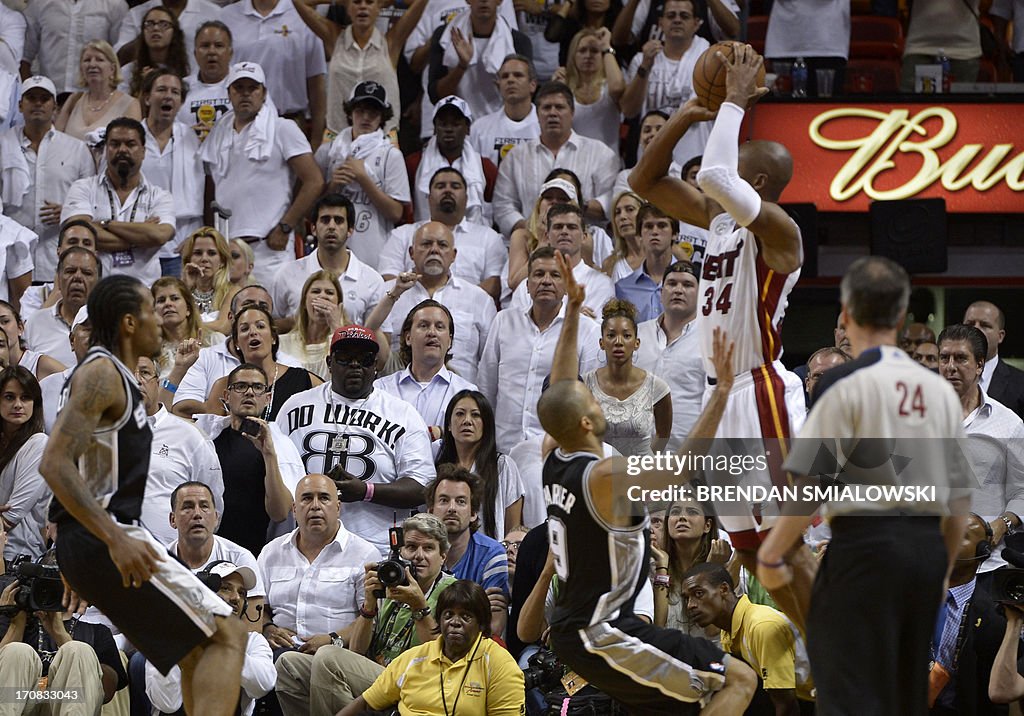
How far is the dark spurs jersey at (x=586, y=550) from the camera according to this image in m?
6.95

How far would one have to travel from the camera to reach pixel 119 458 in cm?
670

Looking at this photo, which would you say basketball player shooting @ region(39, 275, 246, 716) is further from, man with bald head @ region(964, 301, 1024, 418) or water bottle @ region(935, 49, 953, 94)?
water bottle @ region(935, 49, 953, 94)

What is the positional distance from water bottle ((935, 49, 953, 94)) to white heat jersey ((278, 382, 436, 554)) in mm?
5799

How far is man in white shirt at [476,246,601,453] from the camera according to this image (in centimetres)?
1106

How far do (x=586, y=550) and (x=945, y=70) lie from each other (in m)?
8.19

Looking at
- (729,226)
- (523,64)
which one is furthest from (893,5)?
(729,226)

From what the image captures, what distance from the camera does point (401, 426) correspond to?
1025cm

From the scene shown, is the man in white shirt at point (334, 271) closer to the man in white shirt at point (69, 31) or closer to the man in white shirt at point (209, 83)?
the man in white shirt at point (209, 83)

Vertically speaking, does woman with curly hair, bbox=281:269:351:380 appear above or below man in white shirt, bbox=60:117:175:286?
below

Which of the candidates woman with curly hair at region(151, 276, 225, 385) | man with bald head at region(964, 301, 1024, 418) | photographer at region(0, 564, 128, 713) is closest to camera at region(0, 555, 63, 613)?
photographer at region(0, 564, 128, 713)

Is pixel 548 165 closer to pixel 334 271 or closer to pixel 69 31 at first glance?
pixel 334 271

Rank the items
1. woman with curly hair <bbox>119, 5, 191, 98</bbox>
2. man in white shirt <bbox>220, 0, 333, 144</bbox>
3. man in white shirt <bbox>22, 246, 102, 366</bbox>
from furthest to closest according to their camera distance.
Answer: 1. man in white shirt <bbox>220, 0, 333, 144</bbox>
2. woman with curly hair <bbox>119, 5, 191, 98</bbox>
3. man in white shirt <bbox>22, 246, 102, 366</bbox>

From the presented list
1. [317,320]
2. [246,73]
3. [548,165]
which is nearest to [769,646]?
[317,320]

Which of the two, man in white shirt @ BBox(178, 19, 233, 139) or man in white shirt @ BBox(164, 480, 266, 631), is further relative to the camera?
man in white shirt @ BBox(178, 19, 233, 139)
